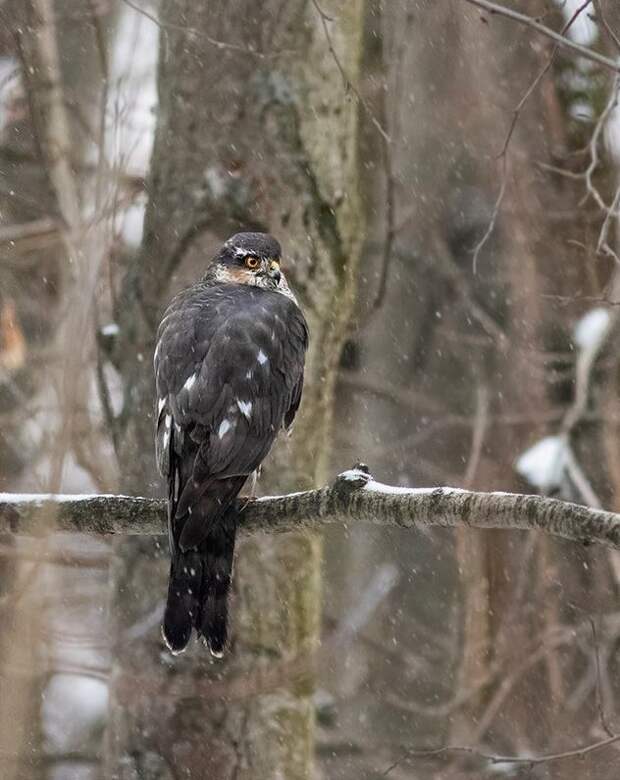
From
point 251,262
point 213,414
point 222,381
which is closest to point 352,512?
point 213,414

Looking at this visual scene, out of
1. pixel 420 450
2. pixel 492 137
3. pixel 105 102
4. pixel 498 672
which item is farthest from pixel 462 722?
pixel 105 102

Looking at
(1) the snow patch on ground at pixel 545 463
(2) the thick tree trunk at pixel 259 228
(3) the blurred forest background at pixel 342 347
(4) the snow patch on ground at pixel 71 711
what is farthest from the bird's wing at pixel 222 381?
(4) the snow patch on ground at pixel 71 711

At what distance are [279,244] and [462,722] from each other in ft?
10.2

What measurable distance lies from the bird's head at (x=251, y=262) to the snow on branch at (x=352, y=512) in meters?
1.09

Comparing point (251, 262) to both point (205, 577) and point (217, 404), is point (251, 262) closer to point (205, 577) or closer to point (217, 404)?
point (217, 404)

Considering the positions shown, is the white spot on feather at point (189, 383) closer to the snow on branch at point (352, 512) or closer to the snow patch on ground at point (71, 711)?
the snow on branch at point (352, 512)

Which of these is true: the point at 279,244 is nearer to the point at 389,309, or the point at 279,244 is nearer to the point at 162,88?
the point at 162,88

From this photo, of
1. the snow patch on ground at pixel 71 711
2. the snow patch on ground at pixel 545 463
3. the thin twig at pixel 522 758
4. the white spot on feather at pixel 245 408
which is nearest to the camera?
the thin twig at pixel 522 758

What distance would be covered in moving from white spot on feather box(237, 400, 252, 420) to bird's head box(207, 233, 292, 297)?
2.50 feet

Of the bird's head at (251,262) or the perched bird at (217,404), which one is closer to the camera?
the perched bird at (217,404)

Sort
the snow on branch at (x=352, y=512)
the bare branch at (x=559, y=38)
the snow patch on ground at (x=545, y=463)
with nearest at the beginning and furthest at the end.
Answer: the snow on branch at (x=352, y=512) < the bare branch at (x=559, y=38) < the snow patch on ground at (x=545, y=463)

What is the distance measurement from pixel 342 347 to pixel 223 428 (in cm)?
136

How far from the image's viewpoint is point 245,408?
162 inches

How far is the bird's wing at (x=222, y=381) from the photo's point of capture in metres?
3.96
